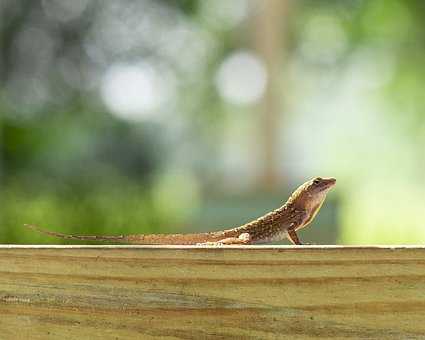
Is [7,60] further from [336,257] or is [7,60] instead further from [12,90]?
[336,257]

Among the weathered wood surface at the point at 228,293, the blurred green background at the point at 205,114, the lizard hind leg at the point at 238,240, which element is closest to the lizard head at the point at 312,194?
the lizard hind leg at the point at 238,240

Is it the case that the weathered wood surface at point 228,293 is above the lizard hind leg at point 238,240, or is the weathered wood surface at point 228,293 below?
above

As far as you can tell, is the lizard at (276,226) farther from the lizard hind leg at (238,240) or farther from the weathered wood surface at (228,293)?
the weathered wood surface at (228,293)

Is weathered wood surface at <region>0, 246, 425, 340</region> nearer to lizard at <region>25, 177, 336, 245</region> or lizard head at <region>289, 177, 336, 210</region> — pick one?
lizard at <region>25, 177, 336, 245</region>

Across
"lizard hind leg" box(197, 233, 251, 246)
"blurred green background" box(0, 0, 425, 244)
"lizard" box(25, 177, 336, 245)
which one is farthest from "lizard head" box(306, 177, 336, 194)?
"blurred green background" box(0, 0, 425, 244)

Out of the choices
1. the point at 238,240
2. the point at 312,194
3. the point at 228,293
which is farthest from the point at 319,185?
the point at 228,293

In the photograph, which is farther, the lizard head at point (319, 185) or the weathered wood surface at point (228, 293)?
the lizard head at point (319, 185)
